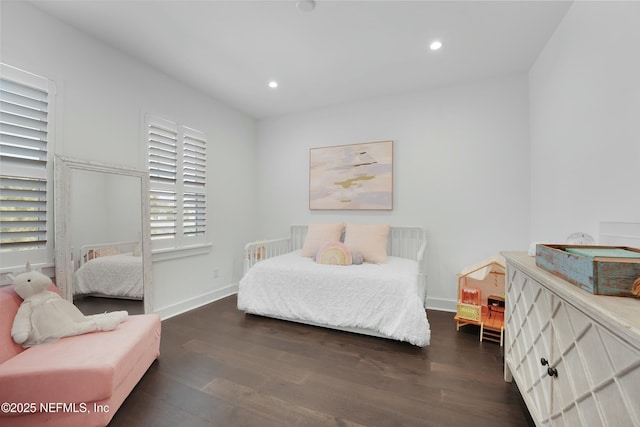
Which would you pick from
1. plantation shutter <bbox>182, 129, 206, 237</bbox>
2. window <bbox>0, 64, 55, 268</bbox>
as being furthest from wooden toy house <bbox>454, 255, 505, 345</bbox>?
window <bbox>0, 64, 55, 268</bbox>

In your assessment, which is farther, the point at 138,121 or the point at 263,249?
the point at 263,249

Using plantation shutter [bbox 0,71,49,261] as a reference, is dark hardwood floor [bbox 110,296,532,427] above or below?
below

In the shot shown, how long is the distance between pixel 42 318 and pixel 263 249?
199cm

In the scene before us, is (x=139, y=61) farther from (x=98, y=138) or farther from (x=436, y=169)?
(x=436, y=169)

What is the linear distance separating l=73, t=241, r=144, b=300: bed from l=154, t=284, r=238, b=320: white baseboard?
0.38 metres

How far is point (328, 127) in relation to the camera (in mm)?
3420

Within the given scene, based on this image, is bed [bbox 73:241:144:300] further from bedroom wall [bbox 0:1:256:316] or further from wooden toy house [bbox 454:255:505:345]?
wooden toy house [bbox 454:255:505:345]

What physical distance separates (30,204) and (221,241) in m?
1.75

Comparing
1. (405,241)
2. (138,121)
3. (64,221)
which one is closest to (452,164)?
(405,241)

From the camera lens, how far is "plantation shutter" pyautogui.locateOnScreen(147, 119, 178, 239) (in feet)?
8.23

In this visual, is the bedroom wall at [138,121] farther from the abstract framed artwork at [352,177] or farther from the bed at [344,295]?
the abstract framed artwork at [352,177]

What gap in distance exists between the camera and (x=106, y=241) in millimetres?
2109

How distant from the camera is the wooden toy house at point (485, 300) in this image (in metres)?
2.16
